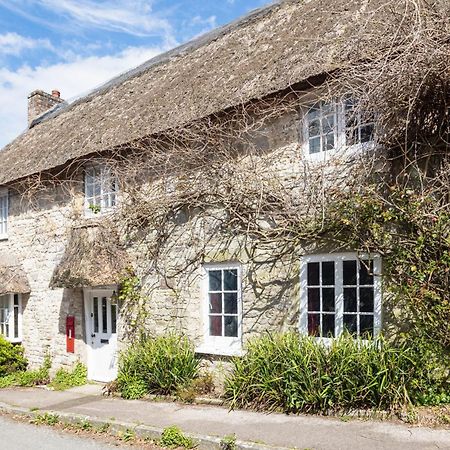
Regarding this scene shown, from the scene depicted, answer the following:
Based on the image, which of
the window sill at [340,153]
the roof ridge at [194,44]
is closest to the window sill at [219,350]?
the window sill at [340,153]

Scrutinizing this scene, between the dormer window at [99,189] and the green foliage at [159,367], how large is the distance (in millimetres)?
3434

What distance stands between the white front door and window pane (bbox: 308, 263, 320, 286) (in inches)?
185

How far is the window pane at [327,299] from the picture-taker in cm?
842

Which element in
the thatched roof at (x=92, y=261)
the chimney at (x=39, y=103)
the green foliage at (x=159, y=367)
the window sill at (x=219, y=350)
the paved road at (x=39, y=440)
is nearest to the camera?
the paved road at (x=39, y=440)

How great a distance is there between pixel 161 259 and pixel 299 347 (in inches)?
147

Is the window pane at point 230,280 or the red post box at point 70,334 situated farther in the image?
the red post box at point 70,334

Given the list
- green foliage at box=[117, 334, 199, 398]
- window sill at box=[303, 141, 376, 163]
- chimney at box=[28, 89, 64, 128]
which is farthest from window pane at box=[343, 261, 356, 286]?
chimney at box=[28, 89, 64, 128]

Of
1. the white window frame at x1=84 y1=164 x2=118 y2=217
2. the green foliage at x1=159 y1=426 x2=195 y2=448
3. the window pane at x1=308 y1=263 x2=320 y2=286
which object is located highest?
the white window frame at x1=84 y1=164 x2=118 y2=217

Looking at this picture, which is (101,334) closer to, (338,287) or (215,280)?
(215,280)

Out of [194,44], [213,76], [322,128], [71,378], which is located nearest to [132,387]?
[71,378]

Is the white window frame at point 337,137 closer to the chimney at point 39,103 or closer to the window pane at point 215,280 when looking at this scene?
the window pane at point 215,280

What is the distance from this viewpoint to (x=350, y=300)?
825 cm

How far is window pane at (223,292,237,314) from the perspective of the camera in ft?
31.4

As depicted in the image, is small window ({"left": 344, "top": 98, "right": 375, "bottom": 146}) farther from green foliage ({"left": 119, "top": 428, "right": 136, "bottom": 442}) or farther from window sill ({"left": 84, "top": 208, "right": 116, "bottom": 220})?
window sill ({"left": 84, "top": 208, "right": 116, "bottom": 220})
